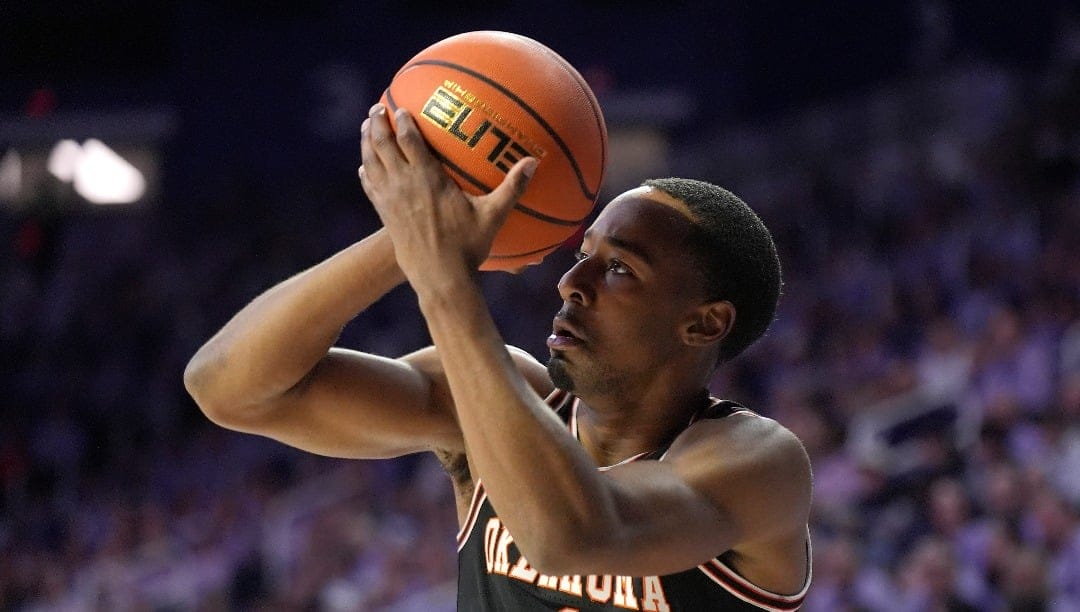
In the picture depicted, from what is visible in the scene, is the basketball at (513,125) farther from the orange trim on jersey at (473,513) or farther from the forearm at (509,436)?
the orange trim on jersey at (473,513)

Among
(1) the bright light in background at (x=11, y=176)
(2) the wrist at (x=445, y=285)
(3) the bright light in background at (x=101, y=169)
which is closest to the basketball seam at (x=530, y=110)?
(2) the wrist at (x=445, y=285)

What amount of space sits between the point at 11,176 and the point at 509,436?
14525 millimetres

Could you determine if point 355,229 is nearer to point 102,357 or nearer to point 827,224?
point 102,357

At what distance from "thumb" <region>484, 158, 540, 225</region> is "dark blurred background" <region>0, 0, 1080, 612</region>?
453cm

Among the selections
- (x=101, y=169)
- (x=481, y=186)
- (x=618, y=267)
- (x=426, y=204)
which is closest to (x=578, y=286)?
(x=618, y=267)

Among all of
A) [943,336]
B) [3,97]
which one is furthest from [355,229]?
[943,336]

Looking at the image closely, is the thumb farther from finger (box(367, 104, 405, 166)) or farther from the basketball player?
finger (box(367, 104, 405, 166))

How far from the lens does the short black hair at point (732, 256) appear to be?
7.87 feet

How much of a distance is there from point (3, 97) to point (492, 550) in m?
14.0

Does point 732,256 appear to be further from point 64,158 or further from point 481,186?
point 64,158

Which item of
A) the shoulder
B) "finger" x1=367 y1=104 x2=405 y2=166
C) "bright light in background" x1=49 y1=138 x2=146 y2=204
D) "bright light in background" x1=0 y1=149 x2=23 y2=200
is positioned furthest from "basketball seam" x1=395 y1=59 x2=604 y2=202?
"bright light in background" x1=0 y1=149 x2=23 y2=200

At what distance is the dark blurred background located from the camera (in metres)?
6.71

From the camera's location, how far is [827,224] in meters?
10.9

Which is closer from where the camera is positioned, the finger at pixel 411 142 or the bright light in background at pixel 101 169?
the finger at pixel 411 142
